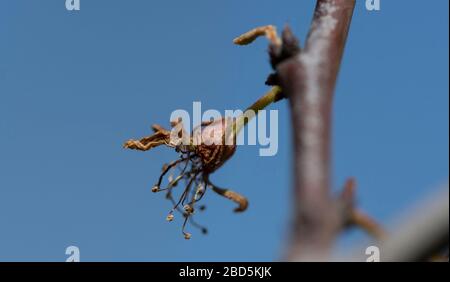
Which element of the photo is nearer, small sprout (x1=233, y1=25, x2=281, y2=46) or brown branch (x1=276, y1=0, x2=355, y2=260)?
brown branch (x1=276, y1=0, x2=355, y2=260)

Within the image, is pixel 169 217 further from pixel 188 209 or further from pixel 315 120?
pixel 315 120

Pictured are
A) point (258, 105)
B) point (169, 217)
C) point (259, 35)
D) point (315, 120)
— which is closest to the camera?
point (315, 120)

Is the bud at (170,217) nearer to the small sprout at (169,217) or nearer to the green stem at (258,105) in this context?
the small sprout at (169,217)

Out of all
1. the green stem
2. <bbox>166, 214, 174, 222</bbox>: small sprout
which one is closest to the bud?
<bbox>166, 214, 174, 222</bbox>: small sprout

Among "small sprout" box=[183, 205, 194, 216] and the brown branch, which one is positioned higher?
Answer: "small sprout" box=[183, 205, 194, 216]

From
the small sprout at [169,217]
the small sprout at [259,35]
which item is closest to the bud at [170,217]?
the small sprout at [169,217]

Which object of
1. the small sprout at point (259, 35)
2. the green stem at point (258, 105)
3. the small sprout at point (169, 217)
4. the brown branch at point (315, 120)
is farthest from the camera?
the small sprout at point (169, 217)

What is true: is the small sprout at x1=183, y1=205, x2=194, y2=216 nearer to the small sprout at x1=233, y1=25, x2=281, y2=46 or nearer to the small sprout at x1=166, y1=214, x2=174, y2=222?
the small sprout at x1=166, y1=214, x2=174, y2=222

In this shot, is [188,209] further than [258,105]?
Yes

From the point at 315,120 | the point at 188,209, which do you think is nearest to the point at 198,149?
the point at 188,209
